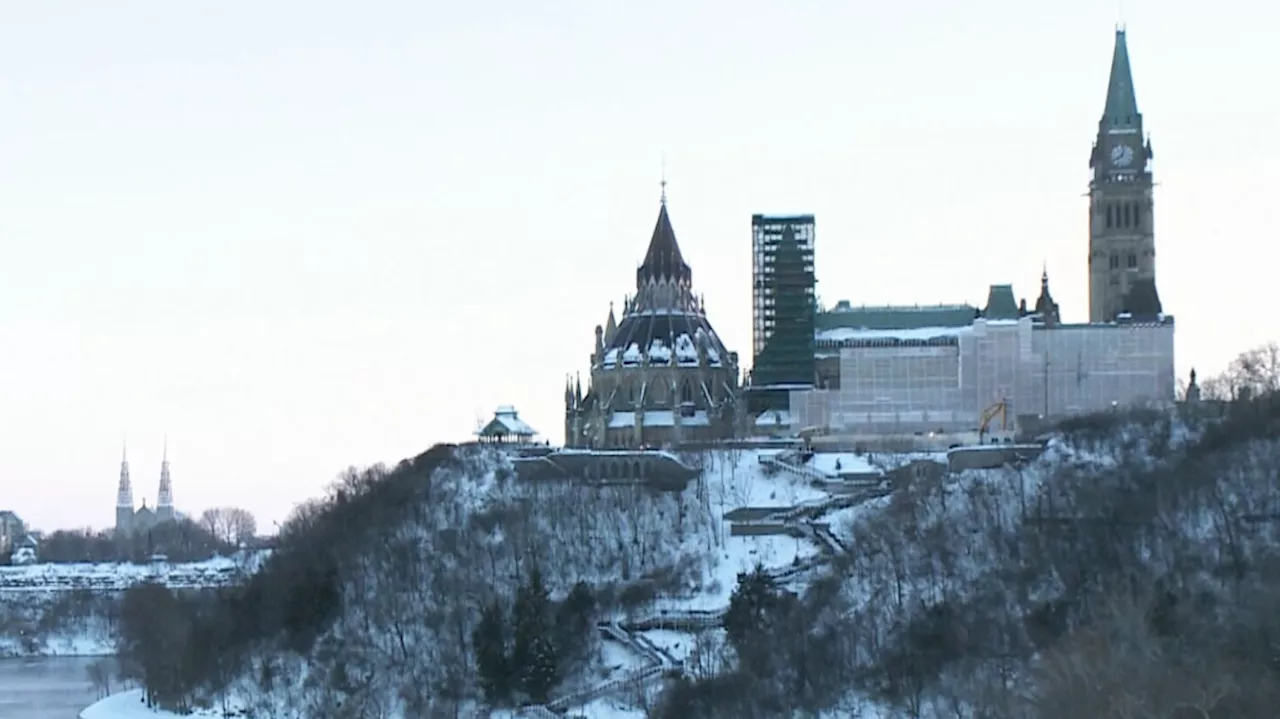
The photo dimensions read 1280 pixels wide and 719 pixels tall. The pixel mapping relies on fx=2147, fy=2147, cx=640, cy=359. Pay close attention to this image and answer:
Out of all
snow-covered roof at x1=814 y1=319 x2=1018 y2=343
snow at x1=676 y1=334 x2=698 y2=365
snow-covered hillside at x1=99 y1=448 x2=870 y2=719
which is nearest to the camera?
snow-covered hillside at x1=99 y1=448 x2=870 y2=719

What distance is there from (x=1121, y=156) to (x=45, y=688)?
204 feet

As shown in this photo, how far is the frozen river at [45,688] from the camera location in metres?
89.1

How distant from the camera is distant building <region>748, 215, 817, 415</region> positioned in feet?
366

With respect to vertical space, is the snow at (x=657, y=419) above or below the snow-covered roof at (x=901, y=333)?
below

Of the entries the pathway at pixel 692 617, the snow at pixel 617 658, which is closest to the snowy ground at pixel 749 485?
the pathway at pixel 692 617

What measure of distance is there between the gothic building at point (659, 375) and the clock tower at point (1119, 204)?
20.4m

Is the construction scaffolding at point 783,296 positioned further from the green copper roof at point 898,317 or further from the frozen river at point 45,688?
the frozen river at point 45,688

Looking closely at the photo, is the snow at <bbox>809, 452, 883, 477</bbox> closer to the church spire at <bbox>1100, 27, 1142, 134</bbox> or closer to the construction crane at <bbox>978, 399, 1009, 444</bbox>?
the construction crane at <bbox>978, 399, 1009, 444</bbox>

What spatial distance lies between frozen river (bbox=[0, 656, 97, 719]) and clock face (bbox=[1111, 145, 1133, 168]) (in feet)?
196

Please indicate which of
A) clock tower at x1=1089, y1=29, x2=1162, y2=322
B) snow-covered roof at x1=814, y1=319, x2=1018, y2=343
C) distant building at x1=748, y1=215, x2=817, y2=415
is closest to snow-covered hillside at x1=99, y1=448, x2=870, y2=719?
snow-covered roof at x1=814, y1=319, x2=1018, y2=343

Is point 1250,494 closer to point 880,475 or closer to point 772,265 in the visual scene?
point 880,475

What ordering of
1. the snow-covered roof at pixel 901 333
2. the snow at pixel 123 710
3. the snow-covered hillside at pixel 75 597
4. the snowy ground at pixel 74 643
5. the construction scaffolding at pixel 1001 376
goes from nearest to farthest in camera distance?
the snow at pixel 123 710
the construction scaffolding at pixel 1001 376
the snow-covered roof at pixel 901 333
the snowy ground at pixel 74 643
the snow-covered hillside at pixel 75 597

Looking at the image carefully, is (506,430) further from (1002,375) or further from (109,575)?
(109,575)

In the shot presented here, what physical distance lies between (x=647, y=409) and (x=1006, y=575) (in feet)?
125
